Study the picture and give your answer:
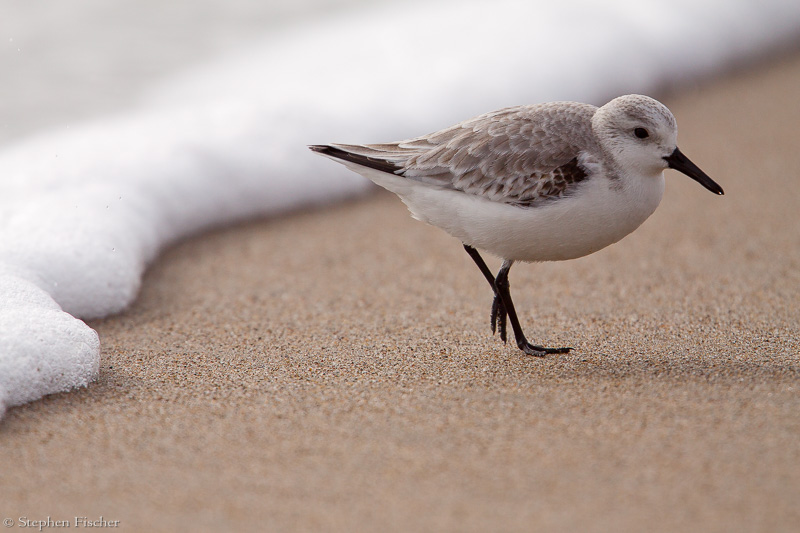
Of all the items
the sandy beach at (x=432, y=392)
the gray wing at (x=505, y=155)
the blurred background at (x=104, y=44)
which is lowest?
the sandy beach at (x=432, y=392)

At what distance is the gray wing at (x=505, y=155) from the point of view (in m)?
2.91

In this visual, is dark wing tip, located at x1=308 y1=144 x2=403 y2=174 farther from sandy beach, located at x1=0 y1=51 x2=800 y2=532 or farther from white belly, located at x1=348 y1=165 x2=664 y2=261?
sandy beach, located at x1=0 y1=51 x2=800 y2=532

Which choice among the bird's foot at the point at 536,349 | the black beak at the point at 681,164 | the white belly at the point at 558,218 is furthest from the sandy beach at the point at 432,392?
the black beak at the point at 681,164

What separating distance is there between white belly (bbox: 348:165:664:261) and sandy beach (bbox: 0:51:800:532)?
1.32 feet

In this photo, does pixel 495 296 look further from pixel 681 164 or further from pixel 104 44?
pixel 104 44

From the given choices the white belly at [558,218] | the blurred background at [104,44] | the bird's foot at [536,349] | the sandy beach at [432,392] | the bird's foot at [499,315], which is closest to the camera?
the sandy beach at [432,392]

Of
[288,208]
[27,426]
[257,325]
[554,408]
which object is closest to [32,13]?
[288,208]

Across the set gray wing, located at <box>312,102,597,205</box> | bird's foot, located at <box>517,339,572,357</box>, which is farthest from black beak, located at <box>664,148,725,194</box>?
bird's foot, located at <box>517,339,572,357</box>

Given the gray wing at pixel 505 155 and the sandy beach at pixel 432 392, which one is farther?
the gray wing at pixel 505 155

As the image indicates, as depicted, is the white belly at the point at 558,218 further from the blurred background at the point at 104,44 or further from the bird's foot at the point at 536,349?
the blurred background at the point at 104,44

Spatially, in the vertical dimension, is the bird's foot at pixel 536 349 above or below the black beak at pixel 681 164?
below

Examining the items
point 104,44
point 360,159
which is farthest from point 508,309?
point 104,44

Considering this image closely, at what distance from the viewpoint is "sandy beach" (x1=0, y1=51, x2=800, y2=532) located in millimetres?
2139

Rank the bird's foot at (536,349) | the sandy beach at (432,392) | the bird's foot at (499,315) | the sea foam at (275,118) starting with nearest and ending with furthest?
1. the sandy beach at (432,392)
2. the bird's foot at (536,349)
3. the bird's foot at (499,315)
4. the sea foam at (275,118)
